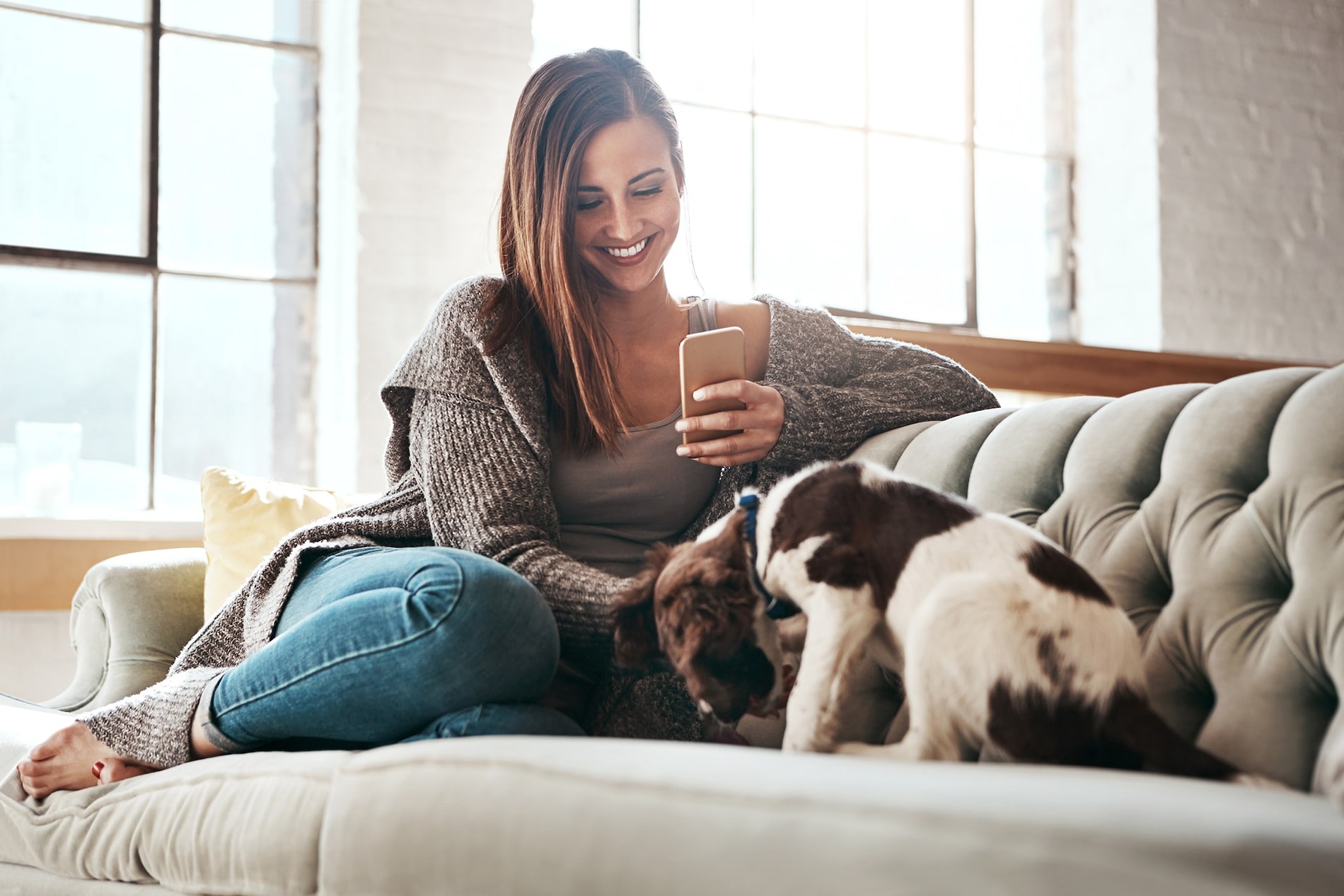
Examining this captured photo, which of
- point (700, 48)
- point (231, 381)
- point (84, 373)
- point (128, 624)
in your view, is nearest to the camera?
point (128, 624)

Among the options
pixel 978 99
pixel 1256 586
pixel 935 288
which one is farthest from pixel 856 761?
pixel 978 99

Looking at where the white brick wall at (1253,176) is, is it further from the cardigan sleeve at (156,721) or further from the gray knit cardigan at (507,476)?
the cardigan sleeve at (156,721)

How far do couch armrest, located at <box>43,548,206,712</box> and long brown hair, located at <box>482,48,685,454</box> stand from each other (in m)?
0.82

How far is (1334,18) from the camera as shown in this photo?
13.1 ft

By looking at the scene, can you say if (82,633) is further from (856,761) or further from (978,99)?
(978,99)

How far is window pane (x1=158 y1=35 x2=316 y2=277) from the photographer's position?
2.91m

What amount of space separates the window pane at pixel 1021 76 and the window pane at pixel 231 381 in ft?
8.31

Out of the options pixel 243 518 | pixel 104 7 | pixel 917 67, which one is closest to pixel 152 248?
pixel 104 7

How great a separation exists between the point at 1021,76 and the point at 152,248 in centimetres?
305

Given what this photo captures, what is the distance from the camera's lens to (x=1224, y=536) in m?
0.96

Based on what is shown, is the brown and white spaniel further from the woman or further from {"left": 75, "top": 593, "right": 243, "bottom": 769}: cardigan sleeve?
{"left": 75, "top": 593, "right": 243, "bottom": 769}: cardigan sleeve

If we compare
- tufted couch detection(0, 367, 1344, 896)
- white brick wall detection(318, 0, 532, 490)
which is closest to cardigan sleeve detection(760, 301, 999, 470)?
tufted couch detection(0, 367, 1344, 896)

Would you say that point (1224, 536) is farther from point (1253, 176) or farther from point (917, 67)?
point (1253, 176)

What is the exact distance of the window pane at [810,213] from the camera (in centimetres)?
359
